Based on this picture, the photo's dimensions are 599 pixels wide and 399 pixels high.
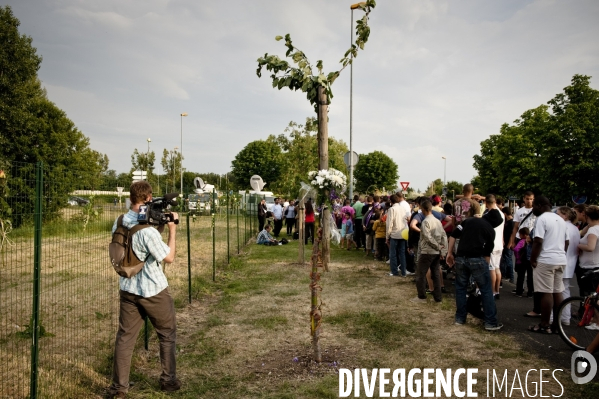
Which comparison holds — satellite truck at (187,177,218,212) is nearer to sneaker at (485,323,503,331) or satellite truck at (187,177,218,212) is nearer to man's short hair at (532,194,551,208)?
sneaker at (485,323,503,331)

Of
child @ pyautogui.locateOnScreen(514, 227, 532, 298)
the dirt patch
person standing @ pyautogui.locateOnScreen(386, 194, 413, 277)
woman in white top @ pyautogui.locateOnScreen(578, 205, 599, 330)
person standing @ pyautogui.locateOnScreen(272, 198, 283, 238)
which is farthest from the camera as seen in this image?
person standing @ pyautogui.locateOnScreen(272, 198, 283, 238)

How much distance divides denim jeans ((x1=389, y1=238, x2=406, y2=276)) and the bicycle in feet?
13.8

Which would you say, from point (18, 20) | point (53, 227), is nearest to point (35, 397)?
point (53, 227)

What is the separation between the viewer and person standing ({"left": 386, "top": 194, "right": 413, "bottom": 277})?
1004cm

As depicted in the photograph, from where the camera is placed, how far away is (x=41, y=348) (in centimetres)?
541

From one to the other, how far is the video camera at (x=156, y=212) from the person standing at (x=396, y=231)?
270 inches

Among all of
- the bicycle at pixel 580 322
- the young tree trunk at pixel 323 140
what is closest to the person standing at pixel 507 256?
the bicycle at pixel 580 322

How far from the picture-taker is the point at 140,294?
3.92 metres

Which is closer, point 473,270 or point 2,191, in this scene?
point 2,191

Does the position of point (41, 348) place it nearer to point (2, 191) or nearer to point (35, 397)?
point (35, 397)

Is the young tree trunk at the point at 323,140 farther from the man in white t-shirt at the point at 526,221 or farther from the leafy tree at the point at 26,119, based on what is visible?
the leafy tree at the point at 26,119

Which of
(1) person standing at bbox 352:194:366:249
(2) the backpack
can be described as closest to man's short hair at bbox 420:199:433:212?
(2) the backpack

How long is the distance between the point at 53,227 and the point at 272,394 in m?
2.62

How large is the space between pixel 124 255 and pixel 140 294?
390 millimetres
